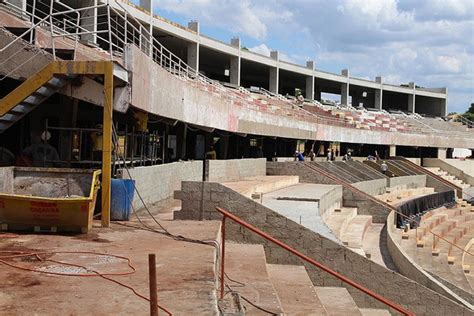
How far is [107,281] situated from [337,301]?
4498mm

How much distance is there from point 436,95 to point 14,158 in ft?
226

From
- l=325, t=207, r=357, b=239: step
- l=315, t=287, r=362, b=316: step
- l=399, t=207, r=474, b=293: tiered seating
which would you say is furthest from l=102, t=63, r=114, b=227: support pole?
l=399, t=207, r=474, b=293: tiered seating

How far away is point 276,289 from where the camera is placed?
880 cm

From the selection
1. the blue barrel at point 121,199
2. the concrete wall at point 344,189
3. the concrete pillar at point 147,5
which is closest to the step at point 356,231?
the concrete wall at point 344,189

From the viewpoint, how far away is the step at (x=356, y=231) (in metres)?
15.3

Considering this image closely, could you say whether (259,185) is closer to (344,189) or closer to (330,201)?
(330,201)

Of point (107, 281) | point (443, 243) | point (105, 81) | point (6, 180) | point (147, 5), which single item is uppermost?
point (147, 5)

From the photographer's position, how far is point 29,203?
9.07 m

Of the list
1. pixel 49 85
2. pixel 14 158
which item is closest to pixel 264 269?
pixel 49 85

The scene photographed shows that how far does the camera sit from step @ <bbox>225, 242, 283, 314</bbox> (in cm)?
697

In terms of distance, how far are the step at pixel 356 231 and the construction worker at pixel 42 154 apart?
7114 mm

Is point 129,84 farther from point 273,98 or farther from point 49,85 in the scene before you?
point 273,98

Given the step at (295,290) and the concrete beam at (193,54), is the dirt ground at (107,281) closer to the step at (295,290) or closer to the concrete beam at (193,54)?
the step at (295,290)

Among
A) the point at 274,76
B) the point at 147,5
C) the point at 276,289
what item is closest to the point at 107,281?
the point at 276,289
